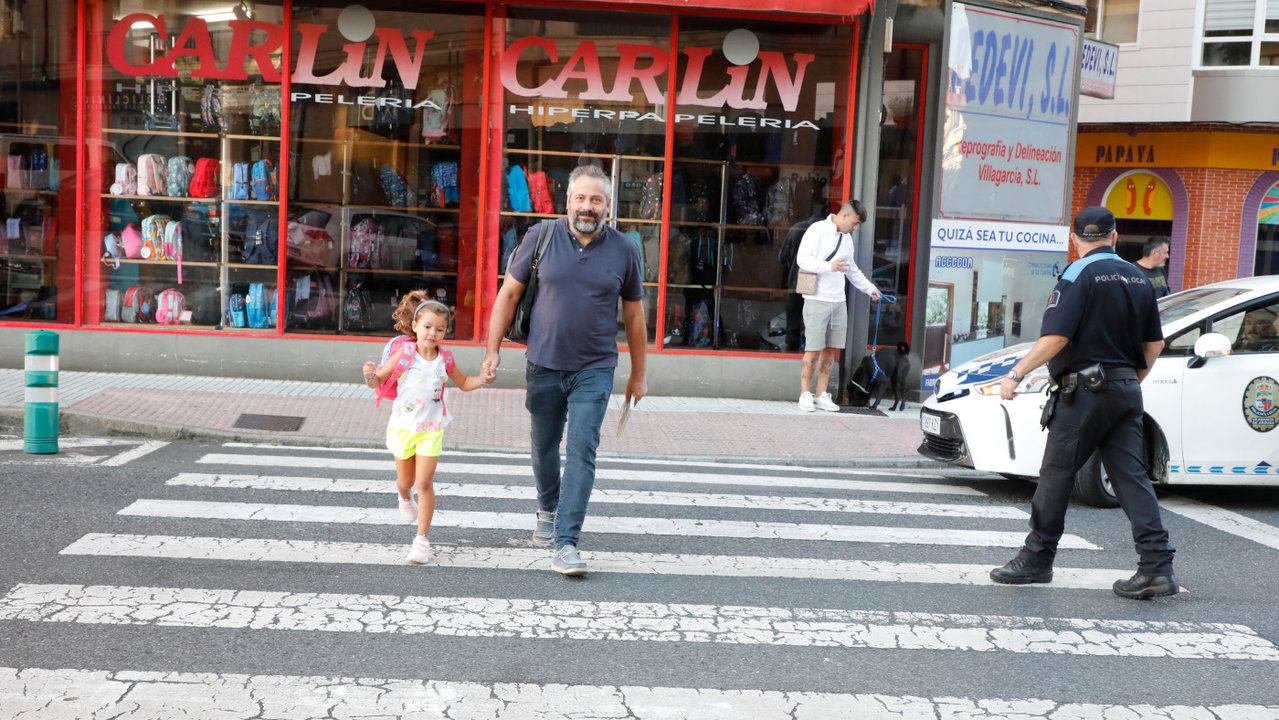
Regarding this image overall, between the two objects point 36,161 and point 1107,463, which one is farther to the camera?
point 36,161

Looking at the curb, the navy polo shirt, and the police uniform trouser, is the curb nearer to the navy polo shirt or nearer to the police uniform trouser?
the police uniform trouser

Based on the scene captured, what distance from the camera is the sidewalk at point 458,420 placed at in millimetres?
9836

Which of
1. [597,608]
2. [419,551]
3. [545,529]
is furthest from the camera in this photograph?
[545,529]

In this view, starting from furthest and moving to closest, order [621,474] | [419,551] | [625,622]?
[621,474] < [419,551] < [625,622]

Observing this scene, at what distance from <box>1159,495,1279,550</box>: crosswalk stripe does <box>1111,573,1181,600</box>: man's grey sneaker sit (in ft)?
5.66

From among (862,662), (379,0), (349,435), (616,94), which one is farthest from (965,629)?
(379,0)

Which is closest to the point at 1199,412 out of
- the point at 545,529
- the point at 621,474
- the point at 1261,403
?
the point at 1261,403

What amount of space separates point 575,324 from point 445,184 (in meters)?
7.52

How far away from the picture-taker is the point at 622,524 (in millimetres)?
7145

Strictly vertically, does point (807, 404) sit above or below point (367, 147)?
below

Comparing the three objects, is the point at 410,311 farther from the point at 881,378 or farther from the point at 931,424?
the point at 881,378

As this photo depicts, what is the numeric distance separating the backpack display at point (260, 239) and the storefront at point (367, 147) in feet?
0.08

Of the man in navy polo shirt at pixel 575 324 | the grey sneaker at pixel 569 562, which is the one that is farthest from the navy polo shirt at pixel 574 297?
the grey sneaker at pixel 569 562

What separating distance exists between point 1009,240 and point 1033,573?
842 centimetres
